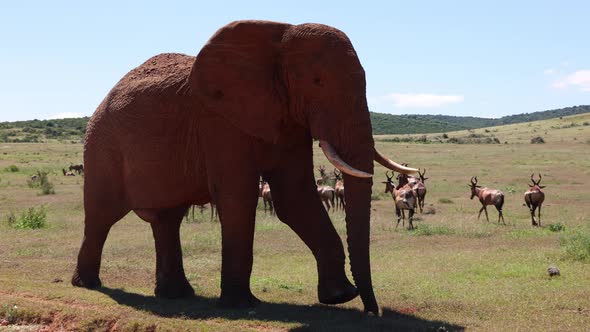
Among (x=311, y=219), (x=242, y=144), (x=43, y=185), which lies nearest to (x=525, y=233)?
(x=311, y=219)

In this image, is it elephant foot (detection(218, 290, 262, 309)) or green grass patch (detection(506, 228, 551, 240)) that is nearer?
elephant foot (detection(218, 290, 262, 309))

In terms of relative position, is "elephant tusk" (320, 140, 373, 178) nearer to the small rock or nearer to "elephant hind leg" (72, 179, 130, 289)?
"elephant hind leg" (72, 179, 130, 289)

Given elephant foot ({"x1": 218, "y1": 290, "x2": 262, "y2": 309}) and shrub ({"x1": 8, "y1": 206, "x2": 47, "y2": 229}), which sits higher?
elephant foot ({"x1": 218, "y1": 290, "x2": 262, "y2": 309})

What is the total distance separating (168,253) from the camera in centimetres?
1102

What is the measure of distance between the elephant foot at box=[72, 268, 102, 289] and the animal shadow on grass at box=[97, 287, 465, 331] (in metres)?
0.72

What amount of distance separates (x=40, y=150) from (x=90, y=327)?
61174 mm


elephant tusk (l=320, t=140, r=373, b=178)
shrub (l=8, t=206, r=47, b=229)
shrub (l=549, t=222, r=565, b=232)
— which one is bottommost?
shrub (l=549, t=222, r=565, b=232)

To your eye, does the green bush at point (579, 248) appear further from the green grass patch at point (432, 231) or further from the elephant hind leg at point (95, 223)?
the elephant hind leg at point (95, 223)

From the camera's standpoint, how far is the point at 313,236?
9.74m

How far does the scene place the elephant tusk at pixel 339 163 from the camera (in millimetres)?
7934

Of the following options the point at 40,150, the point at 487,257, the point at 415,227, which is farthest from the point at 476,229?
the point at 40,150

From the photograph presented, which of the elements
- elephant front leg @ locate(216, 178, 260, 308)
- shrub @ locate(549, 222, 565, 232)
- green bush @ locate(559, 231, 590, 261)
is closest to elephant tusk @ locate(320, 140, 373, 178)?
elephant front leg @ locate(216, 178, 260, 308)

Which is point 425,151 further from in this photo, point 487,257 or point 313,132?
point 313,132

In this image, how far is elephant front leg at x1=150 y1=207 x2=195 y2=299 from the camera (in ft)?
35.4
